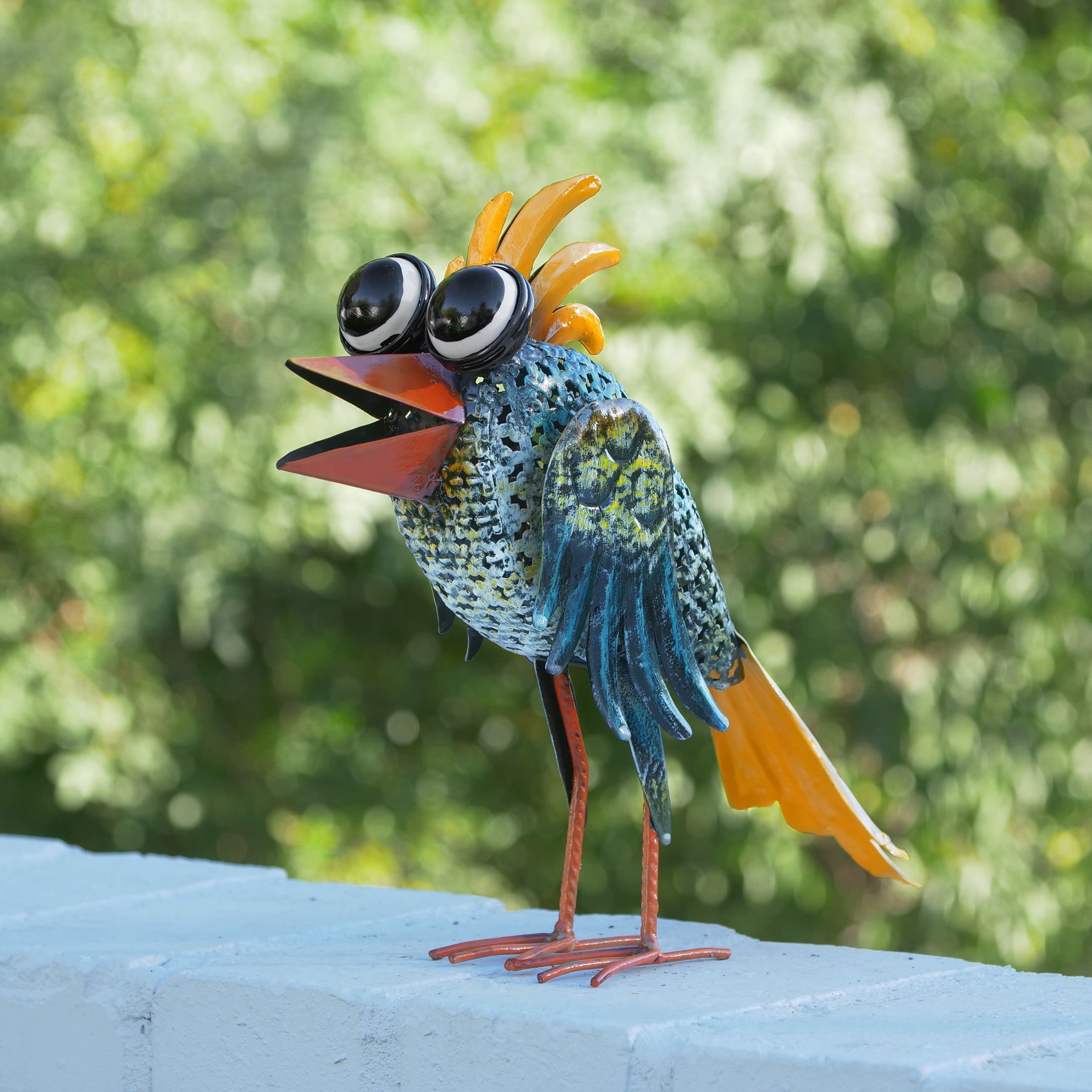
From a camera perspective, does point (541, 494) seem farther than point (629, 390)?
No

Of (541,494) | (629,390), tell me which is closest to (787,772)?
(541,494)

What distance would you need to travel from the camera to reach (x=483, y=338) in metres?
1.10

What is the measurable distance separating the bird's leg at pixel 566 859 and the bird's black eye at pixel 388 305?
13.0 inches

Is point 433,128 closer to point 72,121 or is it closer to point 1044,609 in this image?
point 72,121

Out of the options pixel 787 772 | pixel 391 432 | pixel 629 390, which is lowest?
pixel 787 772

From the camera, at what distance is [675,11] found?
11.0 feet

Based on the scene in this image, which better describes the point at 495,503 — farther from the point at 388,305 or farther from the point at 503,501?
the point at 388,305

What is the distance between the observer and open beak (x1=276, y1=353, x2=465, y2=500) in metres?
1.10

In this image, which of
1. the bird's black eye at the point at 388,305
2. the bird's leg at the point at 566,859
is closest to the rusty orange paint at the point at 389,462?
the bird's black eye at the point at 388,305

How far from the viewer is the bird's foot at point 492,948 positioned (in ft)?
3.91

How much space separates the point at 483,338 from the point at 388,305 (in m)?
0.11

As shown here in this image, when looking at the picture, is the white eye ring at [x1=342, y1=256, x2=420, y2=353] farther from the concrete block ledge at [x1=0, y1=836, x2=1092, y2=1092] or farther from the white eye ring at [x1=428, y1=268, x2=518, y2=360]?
the concrete block ledge at [x1=0, y1=836, x2=1092, y2=1092]

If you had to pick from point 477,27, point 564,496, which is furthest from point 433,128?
point 564,496

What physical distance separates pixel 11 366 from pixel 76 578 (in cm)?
46
